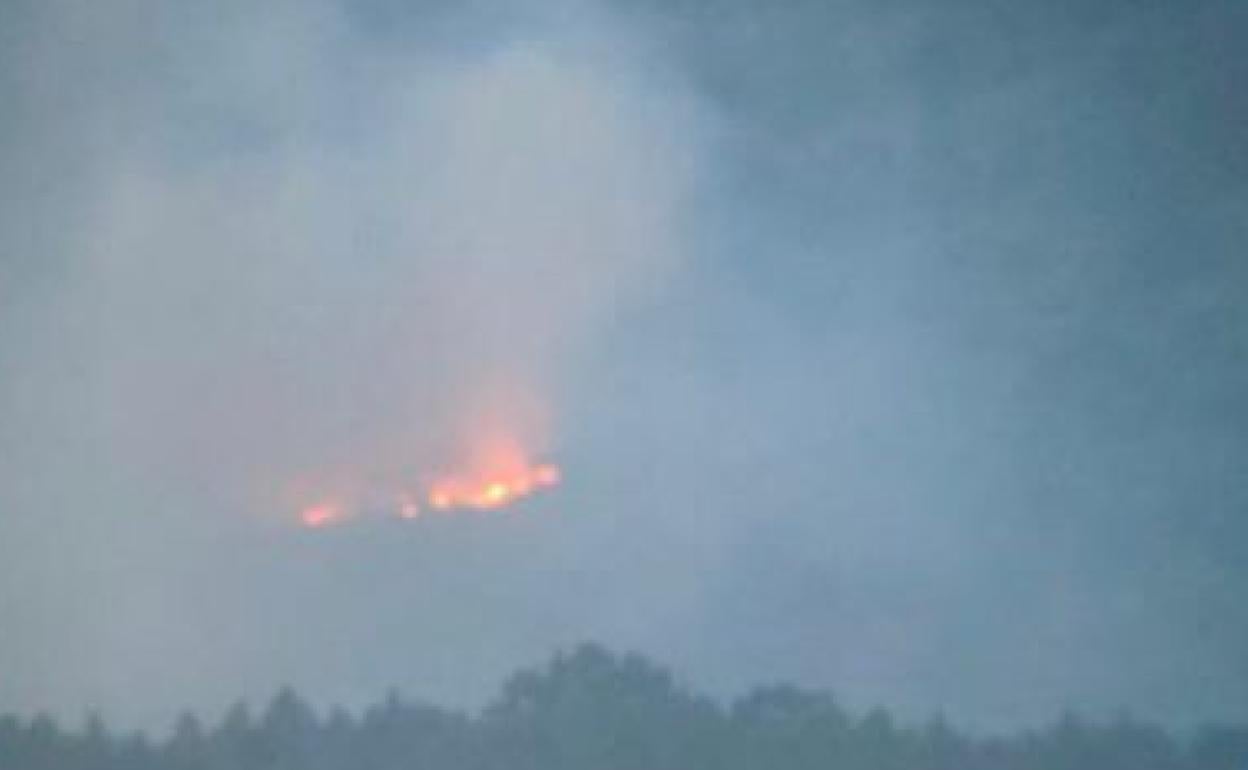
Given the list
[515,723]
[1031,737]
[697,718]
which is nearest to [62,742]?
[515,723]

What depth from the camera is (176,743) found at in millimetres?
48844

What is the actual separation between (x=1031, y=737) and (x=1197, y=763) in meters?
3.64

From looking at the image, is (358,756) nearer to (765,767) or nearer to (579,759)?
(579,759)

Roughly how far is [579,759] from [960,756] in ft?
27.8

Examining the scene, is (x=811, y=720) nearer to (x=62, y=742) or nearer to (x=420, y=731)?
(x=420, y=731)

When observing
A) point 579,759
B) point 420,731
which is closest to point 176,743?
point 420,731

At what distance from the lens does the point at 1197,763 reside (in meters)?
46.9

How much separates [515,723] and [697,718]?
4.17 meters

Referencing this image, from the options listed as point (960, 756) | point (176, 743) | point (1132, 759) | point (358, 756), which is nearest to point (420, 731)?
point (358, 756)

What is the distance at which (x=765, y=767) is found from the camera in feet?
153

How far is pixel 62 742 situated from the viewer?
161ft

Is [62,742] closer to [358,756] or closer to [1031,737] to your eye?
[358,756]

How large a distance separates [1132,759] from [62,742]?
24.4m

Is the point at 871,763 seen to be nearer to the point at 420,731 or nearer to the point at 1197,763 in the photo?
the point at 1197,763
